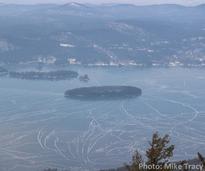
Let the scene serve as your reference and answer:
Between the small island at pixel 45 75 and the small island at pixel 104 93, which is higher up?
the small island at pixel 45 75

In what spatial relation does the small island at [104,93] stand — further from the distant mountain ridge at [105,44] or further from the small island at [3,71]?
the distant mountain ridge at [105,44]

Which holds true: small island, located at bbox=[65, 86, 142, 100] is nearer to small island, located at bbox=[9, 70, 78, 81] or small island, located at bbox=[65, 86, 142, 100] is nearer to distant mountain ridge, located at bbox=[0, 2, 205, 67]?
small island, located at bbox=[9, 70, 78, 81]

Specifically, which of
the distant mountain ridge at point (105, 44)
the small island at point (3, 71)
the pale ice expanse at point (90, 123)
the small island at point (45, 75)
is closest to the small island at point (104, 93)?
the pale ice expanse at point (90, 123)

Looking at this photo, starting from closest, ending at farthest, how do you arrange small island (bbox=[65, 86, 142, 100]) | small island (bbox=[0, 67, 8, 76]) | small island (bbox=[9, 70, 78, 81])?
small island (bbox=[65, 86, 142, 100]), small island (bbox=[9, 70, 78, 81]), small island (bbox=[0, 67, 8, 76])

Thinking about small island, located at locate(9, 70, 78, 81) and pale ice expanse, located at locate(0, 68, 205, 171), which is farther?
small island, located at locate(9, 70, 78, 81)

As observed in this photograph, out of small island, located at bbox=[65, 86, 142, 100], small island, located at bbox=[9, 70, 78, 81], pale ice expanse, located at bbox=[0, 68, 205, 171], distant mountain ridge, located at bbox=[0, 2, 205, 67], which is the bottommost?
pale ice expanse, located at bbox=[0, 68, 205, 171]

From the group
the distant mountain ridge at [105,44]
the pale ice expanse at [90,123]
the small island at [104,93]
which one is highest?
the distant mountain ridge at [105,44]

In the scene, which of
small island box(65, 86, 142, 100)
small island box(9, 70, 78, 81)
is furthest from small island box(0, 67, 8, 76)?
small island box(65, 86, 142, 100)
